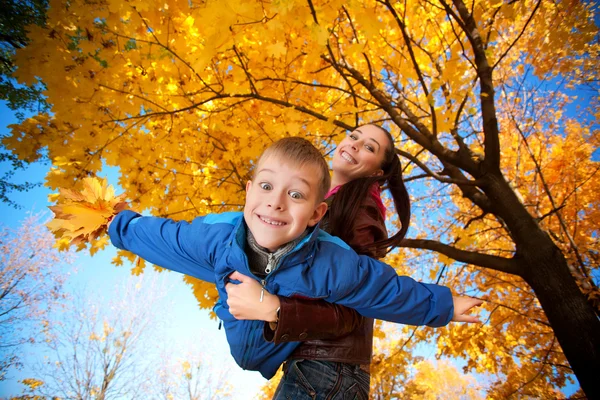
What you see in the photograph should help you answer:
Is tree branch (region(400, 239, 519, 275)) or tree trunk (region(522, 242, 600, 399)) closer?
tree trunk (region(522, 242, 600, 399))

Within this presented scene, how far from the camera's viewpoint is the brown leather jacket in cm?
114

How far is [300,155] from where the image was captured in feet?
4.21

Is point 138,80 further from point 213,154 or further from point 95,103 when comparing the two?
point 213,154

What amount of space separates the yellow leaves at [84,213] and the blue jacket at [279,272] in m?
0.08

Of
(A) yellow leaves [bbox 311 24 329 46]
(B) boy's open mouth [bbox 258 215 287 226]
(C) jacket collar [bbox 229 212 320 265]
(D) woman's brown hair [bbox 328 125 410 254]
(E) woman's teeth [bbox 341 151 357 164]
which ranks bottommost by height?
(C) jacket collar [bbox 229 212 320 265]

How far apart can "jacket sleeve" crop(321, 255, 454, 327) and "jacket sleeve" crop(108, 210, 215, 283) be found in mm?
563

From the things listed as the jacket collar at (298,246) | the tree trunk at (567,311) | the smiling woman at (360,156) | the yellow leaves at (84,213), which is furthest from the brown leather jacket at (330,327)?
the tree trunk at (567,311)

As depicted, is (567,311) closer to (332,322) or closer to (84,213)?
(332,322)

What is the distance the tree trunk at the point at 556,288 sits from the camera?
2.41 meters

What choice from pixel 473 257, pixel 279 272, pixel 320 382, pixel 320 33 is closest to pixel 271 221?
pixel 279 272

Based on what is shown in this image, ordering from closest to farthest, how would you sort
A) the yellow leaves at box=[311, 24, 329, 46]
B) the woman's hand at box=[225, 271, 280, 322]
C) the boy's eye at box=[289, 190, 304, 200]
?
the woman's hand at box=[225, 271, 280, 322], the boy's eye at box=[289, 190, 304, 200], the yellow leaves at box=[311, 24, 329, 46]

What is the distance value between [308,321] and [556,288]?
275cm

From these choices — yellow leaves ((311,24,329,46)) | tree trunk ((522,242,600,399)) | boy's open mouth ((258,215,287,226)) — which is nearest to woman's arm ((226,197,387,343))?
boy's open mouth ((258,215,287,226))

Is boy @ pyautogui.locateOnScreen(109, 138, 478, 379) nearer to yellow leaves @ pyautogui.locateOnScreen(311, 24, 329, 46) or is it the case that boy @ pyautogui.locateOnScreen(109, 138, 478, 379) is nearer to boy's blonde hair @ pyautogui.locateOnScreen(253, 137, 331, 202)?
boy's blonde hair @ pyautogui.locateOnScreen(253, 137, 331, 202)
